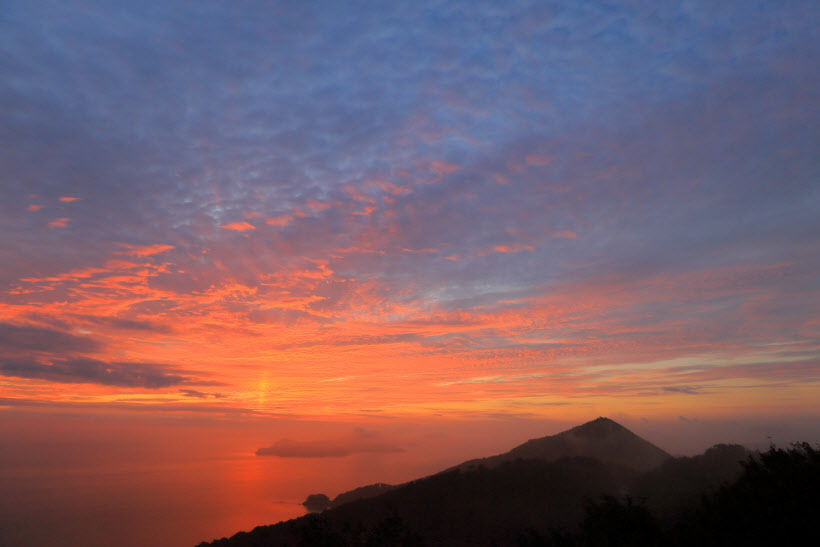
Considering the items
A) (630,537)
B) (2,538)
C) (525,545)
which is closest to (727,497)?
(630,537)

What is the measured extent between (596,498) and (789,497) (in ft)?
272

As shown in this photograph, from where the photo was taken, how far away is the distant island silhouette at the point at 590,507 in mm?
37500

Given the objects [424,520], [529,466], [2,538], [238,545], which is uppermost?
[529,466]

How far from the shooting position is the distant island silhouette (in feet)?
123

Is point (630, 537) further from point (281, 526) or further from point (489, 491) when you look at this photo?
point (281, 526)

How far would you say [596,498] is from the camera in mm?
110750

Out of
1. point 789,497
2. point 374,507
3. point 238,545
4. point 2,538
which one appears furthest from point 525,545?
point 2,538

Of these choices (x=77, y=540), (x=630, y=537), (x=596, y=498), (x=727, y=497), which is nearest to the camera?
(x=630, y=537)

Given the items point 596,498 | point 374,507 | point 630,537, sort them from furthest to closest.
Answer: point 374,507, point 596,498, point 630,537

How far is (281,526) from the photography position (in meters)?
116

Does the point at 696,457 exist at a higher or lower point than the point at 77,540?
higher

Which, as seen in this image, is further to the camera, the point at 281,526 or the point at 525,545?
the point at 281,526

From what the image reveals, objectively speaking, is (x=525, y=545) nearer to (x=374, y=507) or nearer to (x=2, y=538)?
(x=374, y=507)

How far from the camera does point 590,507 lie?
1710 inches
